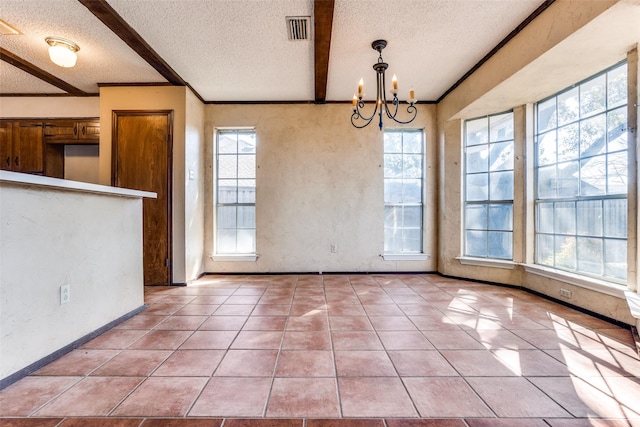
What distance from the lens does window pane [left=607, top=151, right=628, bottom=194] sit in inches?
95.3

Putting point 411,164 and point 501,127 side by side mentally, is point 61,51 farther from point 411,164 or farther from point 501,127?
point 501,127

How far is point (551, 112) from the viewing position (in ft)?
10.5

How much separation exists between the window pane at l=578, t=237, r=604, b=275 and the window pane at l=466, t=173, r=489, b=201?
1.20 meters

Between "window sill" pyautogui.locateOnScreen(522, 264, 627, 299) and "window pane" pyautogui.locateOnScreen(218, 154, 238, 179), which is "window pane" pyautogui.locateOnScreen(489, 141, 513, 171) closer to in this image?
"window sill" pyautogui.locateOnScreen(522, 264, 627, 299)

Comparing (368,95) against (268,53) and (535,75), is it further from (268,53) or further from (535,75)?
(535,75)

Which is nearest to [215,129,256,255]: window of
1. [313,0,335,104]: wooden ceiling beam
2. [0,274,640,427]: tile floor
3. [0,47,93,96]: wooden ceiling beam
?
[313,0,335,104]: wooden ceiling beam

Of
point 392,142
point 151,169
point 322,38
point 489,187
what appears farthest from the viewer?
point 392,142

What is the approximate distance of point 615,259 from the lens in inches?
Answer: 98.3

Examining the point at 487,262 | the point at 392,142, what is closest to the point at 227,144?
the point at 392,142

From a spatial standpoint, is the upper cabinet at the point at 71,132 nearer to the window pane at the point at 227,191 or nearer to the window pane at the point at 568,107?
the window pane at the point at 227,191

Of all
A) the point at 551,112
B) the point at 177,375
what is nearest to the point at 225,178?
the point at 177,375

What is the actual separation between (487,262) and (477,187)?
1.02 meters

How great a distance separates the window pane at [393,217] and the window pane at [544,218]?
170 cm

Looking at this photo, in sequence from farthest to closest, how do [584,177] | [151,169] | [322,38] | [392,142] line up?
[392,142], [151,169], [584,177], [322,38]
